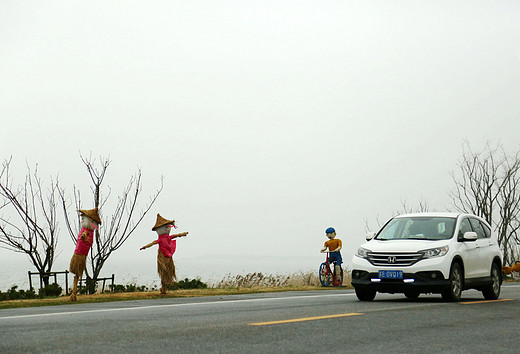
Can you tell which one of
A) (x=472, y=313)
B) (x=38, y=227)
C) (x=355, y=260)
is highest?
(x=38, y=227)

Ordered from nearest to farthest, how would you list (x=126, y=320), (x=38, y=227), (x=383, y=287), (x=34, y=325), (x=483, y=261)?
(x=34, y=325)
(x=126, y=320)
(x=383, y=287)
(x=483, y=261)
(x=38, y=227)

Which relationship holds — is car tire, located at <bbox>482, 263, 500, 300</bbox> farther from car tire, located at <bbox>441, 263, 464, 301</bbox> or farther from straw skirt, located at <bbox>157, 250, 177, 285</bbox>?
straw skirt, located at <bbox>157, 250, 177, 285</bbox>

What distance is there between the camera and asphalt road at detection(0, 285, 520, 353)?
23.4ft

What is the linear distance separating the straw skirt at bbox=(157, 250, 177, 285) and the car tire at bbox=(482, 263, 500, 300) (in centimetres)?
701

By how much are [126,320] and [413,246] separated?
597 centimetres

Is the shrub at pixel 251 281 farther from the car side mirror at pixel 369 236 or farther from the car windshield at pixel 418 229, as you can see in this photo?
the car windshield at pixel 418 229

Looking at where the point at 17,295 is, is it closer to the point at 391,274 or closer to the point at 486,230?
the point at 391,274

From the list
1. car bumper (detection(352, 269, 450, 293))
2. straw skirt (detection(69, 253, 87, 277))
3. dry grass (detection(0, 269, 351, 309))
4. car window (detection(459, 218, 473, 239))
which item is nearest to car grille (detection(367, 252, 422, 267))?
car bumper (detection(352, 269, 450, 293))

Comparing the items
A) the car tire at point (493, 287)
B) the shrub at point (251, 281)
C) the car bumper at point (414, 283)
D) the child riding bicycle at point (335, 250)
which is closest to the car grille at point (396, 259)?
the car bumper at point (414, 283)

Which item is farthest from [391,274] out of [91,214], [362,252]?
[91,214]

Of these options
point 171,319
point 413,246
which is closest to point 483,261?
point 413,246

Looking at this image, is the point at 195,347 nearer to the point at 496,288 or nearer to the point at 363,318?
the point at 363,318

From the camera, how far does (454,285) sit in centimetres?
1381

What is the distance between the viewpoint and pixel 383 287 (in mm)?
13461
